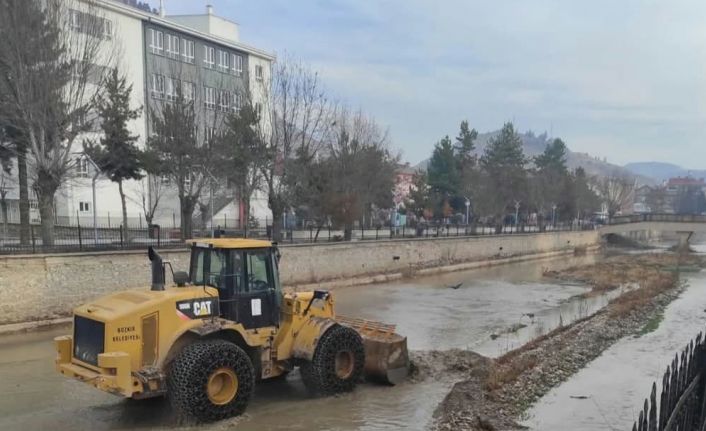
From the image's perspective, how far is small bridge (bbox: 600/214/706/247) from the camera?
213ft

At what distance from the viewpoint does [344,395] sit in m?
10.9

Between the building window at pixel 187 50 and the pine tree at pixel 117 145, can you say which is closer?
the pine tree at pixel 117 145

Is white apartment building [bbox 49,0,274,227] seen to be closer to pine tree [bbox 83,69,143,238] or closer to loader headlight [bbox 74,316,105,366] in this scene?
pine tree [bbox 83,69,143,238]

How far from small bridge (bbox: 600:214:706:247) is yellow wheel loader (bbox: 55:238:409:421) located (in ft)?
211

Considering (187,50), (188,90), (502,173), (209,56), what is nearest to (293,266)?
(188,90)

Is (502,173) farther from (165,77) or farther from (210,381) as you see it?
(210,381)

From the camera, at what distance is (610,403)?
35.0ft

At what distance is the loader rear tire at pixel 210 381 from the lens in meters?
8.70

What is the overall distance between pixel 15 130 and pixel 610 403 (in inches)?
871

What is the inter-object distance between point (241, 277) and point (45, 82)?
48.5ft

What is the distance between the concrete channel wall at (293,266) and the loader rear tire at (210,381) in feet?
38.9

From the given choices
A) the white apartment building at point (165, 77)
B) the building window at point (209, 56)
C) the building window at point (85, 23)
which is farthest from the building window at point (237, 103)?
the building window at point (209, 56)

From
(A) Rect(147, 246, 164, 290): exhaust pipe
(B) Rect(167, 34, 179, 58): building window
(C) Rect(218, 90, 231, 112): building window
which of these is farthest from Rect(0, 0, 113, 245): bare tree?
(B) Rect(167, 34, 179, 58): building window

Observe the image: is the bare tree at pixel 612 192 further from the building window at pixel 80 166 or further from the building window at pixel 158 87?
the building window at pixel 80 166
